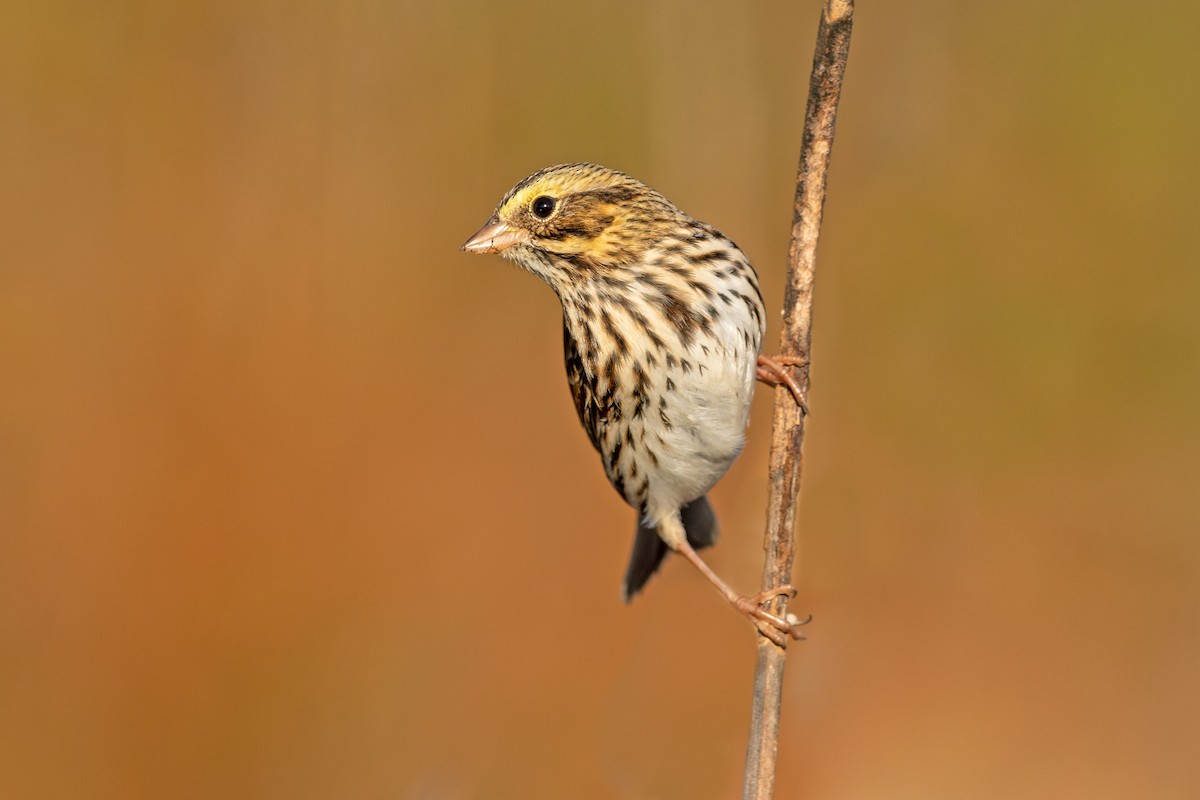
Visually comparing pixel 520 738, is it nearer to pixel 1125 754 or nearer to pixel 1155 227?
pixel 1125 754

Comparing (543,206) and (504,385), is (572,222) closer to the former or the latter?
(543,206)

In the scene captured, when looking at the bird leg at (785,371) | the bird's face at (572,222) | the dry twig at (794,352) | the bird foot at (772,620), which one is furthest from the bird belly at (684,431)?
the bird foot at (772,620)

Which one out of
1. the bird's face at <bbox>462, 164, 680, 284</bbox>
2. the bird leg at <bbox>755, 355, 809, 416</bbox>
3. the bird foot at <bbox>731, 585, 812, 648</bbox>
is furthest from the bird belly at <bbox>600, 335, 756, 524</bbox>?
the bird foot at <bbox>731, 585, 812, 648</bbox>

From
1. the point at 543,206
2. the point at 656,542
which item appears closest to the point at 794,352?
the point at 543,206

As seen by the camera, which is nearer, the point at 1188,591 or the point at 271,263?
the point at 1188,591

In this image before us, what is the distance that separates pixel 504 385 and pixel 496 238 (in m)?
2.61

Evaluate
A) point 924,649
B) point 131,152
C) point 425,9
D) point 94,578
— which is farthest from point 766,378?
point 131,152

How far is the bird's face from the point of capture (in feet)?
11.3

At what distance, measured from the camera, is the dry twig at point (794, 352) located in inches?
110

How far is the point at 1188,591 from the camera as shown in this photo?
18.4 ft

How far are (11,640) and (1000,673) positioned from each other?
13.3 ft

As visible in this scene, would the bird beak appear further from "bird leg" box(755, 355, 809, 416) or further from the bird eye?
"bird leg" box(755, 355, 809, 416)

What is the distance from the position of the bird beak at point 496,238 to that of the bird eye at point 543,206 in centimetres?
6

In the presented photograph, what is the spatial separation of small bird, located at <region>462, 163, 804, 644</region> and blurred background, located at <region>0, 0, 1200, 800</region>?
1.54 m
